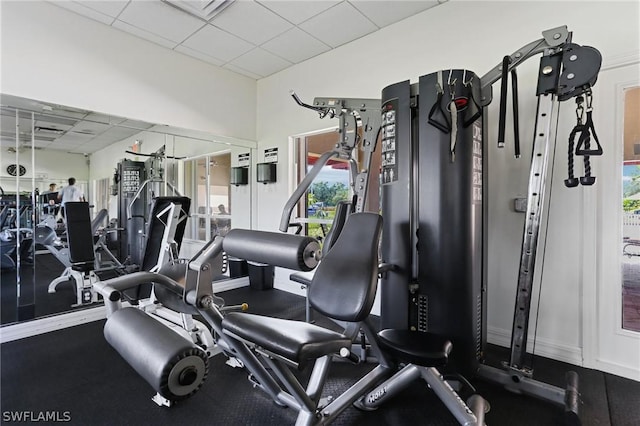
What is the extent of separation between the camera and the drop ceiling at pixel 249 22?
9.85 ft

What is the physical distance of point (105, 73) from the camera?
3352 mm

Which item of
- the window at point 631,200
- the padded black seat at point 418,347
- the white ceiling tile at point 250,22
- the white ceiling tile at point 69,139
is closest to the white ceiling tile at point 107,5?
the white ceiling tile at point 250,22

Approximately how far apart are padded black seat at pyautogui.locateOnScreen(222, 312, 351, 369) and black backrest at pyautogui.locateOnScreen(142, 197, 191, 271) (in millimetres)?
1952

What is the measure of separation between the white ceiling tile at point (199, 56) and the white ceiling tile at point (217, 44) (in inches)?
2.6

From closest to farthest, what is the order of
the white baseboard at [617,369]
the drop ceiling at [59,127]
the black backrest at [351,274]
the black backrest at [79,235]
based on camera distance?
the black backrest at [351,274]
the white baseboard at [617,369]
the drop ceiling at [59,127]
the black backrest at [79,235]

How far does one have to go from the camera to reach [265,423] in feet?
5.77

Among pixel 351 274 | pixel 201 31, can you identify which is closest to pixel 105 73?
pixel 201 31

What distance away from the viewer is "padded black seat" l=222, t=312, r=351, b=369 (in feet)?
3.86

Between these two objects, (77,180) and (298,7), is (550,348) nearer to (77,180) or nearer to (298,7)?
(298,7)

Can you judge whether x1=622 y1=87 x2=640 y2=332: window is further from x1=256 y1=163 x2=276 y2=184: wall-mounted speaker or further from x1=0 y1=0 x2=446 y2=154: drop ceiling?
x1=256 y1=163 x2=276 y2=184: wall-mounted speaker

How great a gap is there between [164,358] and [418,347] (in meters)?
1.28

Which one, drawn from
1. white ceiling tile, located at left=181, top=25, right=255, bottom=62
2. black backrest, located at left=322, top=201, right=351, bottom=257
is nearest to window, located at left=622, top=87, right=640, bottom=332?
black backrest, located at left=322, top=201, right=351, bottom=257

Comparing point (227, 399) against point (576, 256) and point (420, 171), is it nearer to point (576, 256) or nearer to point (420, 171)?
point (420, 171)

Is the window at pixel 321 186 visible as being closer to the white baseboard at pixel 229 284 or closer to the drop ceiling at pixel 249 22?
the drop ceiling at pixel 249 22
